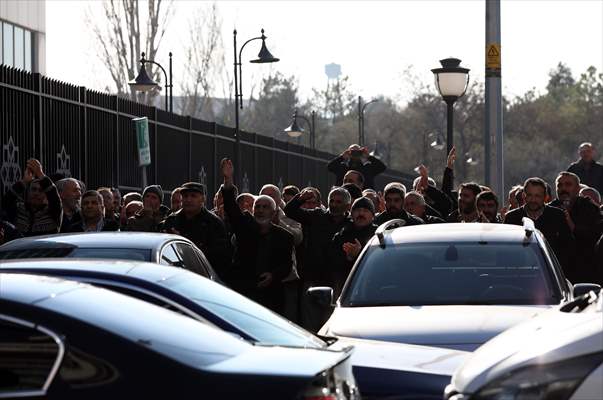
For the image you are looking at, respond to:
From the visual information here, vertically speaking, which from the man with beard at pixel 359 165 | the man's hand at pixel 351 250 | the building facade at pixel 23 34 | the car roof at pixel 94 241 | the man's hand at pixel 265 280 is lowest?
the man's hand at pixel 265 280

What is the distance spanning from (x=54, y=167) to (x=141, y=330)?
15.5 metres

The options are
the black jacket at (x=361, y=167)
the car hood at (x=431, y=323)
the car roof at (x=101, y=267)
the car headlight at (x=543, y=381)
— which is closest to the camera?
the car headlight at (x=543, y=381)

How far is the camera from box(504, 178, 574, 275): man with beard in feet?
47.9

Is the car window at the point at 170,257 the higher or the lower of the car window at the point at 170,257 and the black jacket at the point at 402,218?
the lower

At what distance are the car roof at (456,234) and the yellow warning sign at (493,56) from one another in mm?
9751

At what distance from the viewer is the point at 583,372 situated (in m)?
6.36

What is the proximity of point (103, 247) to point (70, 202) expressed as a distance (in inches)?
162

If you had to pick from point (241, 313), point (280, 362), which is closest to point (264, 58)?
point (241, 313)

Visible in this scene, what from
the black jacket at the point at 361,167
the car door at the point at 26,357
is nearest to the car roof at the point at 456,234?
the car door at the point at 26,357

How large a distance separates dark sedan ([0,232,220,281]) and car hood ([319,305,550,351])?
63.2 inches

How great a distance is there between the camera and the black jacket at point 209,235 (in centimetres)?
1474

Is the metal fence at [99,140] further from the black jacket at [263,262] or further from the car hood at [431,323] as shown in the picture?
the car hood at [431,323]

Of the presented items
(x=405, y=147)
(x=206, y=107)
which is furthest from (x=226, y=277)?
(x=405, y=147)

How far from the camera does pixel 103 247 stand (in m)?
11.4
